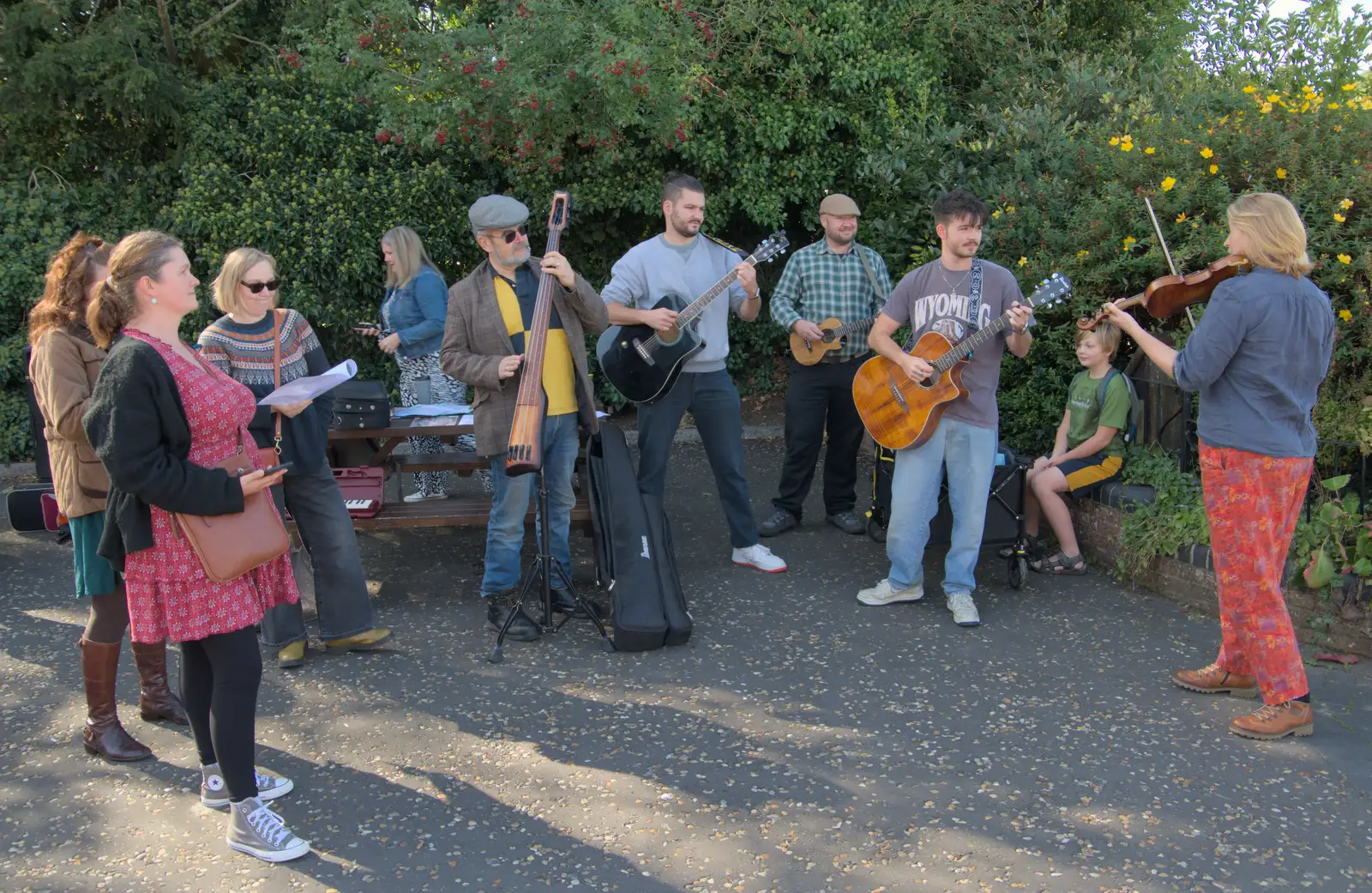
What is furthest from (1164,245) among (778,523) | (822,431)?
(778,523)

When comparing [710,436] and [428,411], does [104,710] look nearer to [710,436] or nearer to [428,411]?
[428,411]

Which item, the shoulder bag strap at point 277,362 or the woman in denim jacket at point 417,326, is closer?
the shoulder bag strap at point 277,362

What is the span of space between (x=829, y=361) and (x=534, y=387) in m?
2.37

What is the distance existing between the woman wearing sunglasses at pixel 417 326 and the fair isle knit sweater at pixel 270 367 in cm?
257

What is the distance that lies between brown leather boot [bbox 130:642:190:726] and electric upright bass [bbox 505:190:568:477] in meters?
1.56

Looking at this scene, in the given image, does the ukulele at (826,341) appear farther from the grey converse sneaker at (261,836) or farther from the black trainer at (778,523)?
the grey converse sneaker at (261,836)

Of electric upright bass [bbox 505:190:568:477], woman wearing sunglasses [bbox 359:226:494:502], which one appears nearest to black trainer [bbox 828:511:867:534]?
woman wearing sunglasses [bbox 359:226:494:502]

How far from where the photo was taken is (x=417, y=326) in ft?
24.9

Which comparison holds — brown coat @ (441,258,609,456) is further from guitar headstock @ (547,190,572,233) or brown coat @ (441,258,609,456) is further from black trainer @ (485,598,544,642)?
black trainer @ (485,598,544,642)

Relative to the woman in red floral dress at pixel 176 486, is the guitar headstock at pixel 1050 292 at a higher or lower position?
higher

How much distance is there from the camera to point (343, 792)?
12.8ft

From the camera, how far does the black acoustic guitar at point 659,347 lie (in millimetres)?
5715

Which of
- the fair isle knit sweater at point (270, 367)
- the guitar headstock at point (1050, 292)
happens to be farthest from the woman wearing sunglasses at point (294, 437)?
the guitar headstock at point (1050, 292)

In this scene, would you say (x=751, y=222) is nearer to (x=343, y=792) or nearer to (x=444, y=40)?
(x=444, y=40)
